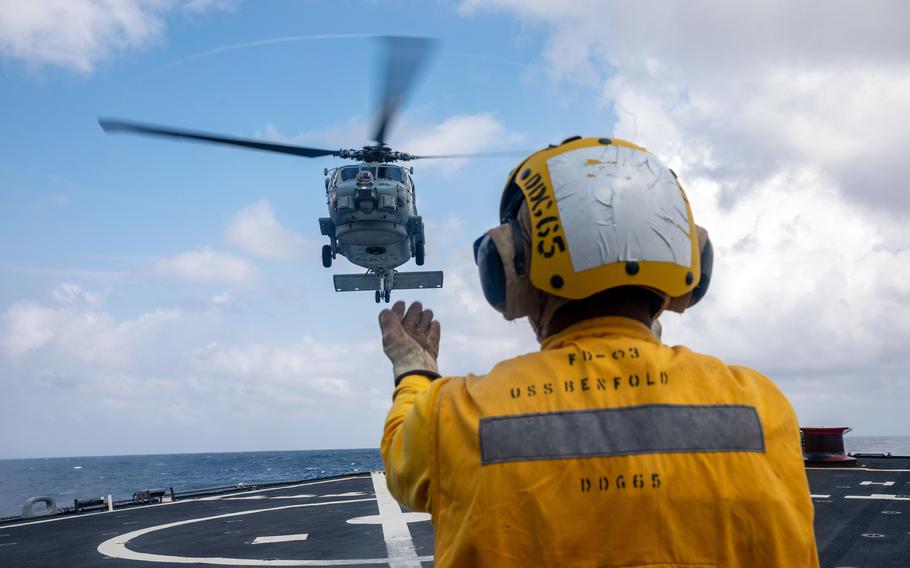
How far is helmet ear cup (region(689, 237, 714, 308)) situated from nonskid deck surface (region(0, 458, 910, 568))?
24.2 feet

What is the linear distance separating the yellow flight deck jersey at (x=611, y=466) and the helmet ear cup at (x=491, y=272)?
16.1 inches

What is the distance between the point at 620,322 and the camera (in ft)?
7.64

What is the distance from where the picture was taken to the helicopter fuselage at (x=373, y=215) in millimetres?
22500

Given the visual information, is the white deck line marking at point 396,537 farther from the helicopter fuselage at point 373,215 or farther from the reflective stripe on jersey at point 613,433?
the helicopter fuselage at point 373,215

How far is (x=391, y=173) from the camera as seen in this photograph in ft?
77.6

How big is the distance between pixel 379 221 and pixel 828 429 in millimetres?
14585

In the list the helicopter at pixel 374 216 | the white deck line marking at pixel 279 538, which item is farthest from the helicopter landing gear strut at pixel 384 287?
the white deck line marking at pixel 279 538

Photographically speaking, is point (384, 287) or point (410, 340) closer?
point (410, 340)

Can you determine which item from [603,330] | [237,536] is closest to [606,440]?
[603,330]

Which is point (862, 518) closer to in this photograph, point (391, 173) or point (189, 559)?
point (189, 559)

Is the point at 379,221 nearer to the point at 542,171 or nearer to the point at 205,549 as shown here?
the point at 205,549

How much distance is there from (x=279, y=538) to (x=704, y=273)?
10.6 meters

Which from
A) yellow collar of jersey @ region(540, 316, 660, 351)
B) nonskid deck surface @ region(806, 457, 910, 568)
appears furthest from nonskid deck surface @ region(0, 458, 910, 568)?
yellow collar of jersey @ region(540, 316, 660, 351)

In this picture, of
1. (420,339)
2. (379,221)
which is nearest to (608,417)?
(420,339)
